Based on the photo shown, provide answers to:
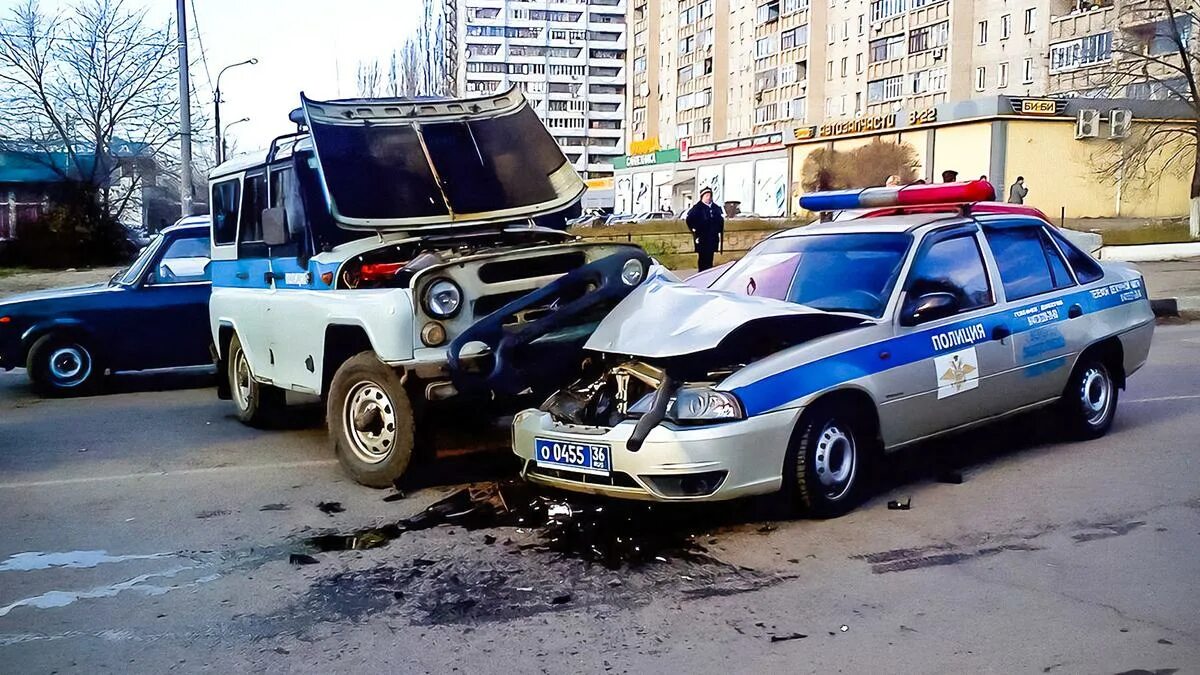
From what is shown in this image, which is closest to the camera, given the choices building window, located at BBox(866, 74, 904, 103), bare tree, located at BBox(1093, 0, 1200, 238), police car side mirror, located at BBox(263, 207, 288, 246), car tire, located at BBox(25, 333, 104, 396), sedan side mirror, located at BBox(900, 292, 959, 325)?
sedan side mirror, located at BBox(900, 292, 959, 325)

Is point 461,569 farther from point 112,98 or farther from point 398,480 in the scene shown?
point 112,98

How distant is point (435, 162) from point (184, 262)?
4.88 meters

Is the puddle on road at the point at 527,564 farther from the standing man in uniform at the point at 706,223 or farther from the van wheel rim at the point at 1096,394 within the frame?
the standing man in uniform at the point at 706,223

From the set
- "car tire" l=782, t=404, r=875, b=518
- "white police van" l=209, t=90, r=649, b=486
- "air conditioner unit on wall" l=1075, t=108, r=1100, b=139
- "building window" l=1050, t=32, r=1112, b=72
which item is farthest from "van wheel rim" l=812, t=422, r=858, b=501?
"building window" l=1050, t=32, r=1112, b=72

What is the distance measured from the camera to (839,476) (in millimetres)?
5883

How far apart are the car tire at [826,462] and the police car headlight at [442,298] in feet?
7.47

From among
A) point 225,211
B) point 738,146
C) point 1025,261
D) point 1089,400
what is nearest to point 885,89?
point 738,146

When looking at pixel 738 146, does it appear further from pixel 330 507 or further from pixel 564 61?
pixel 330 507

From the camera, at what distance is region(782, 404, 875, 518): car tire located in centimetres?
566

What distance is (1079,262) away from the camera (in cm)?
771

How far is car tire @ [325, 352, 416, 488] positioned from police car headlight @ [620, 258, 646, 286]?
1.65m

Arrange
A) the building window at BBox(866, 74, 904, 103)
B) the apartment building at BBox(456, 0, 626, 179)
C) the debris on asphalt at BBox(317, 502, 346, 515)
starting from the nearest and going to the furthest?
1. the debris on asphalt at BBox(317, 502, 346, 515)
2. the building window at BBox(866, 74, 904, 103)
3. the apartment building at BBox(456, 0, 626, 179)

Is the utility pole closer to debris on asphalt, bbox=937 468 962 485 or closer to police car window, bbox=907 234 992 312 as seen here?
police car window, bbox=907 234 992 312

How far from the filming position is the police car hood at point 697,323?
577 centimetres
